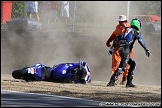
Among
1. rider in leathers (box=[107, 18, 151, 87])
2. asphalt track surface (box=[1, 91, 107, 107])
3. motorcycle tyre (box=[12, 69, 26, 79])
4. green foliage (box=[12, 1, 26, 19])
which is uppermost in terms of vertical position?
green foliage (box=[12, 1, 26, 19])

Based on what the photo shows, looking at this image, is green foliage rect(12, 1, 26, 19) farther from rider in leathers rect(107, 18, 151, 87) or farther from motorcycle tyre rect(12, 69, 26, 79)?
rider in leathers rect(107, 18, 151, 87)

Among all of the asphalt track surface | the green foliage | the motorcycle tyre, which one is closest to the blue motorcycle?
the motorcycle tyre

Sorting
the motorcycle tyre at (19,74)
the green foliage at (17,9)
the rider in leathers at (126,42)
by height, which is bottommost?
the motorcycle tyre at (19,74)

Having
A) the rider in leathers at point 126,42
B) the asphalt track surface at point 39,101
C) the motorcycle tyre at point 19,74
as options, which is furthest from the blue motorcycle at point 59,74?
the asphalt track surface at point 39,101

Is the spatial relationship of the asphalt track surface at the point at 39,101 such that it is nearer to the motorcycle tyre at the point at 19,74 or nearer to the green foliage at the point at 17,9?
the motorcycle tyre at the point at 19,74

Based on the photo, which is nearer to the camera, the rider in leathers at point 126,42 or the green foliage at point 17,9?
the rider in leathers at point 126,42

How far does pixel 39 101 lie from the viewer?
11.7m

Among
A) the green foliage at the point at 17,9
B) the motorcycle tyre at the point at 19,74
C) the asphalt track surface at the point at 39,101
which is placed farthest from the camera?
the green foliage at the point at 17,9

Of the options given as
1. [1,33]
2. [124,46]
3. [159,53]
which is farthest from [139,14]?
[124,46]

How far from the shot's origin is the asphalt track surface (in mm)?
11164

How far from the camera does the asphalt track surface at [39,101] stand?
11.2 m

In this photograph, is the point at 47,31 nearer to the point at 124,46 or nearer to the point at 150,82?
the point at 150,82

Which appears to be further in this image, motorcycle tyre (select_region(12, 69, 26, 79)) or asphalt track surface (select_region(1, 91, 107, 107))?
motorcycle tyre (select_region(12, 69, 26, 79))

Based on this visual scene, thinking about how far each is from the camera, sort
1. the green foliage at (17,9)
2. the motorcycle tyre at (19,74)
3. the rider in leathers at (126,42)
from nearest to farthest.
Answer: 1. the rider in leathers at (126,42)
2. the motorcycle tyre at (19,74)
3. the green foliage at (17,9)
